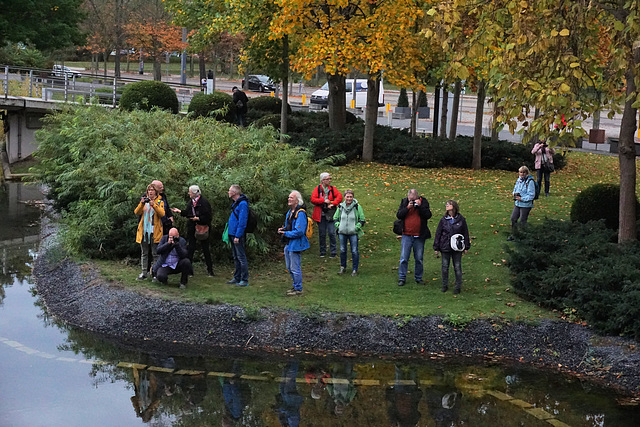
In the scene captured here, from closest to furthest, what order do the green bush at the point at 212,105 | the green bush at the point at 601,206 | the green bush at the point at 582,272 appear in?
the green bush at the point at 582,272, the green bush at the point at 601,206, the green bush at the point at 212,105

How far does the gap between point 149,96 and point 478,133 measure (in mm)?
12641

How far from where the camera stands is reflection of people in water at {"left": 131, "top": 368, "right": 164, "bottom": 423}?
30.2 feet

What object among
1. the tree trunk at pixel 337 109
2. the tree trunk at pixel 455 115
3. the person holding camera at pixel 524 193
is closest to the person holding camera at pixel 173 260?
the person holding camera at pixel 524 193

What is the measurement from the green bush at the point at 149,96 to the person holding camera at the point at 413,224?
18.3 metres

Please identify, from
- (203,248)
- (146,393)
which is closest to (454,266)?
(203,248)

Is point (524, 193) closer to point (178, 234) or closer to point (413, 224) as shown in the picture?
point (413, 224)

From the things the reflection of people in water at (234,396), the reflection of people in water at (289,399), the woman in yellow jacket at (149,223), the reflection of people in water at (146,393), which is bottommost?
the reflection of people in water at (146,393)

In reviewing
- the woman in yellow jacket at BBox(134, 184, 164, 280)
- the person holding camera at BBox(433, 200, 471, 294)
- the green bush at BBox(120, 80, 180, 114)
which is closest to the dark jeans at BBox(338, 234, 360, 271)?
the person holding camera at BBox(433, 200, 471, 294)

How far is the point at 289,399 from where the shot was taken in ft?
31.5

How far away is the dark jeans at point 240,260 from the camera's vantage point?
12.9 metres

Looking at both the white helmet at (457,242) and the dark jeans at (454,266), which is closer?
the white helmet at (457,242)

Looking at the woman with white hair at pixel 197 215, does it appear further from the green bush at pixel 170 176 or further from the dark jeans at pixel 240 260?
the green bush at pixel 170 176

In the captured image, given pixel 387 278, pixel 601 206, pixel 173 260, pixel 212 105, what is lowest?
pixel 387 278

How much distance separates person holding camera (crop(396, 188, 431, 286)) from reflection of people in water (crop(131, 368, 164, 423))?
4.68m
